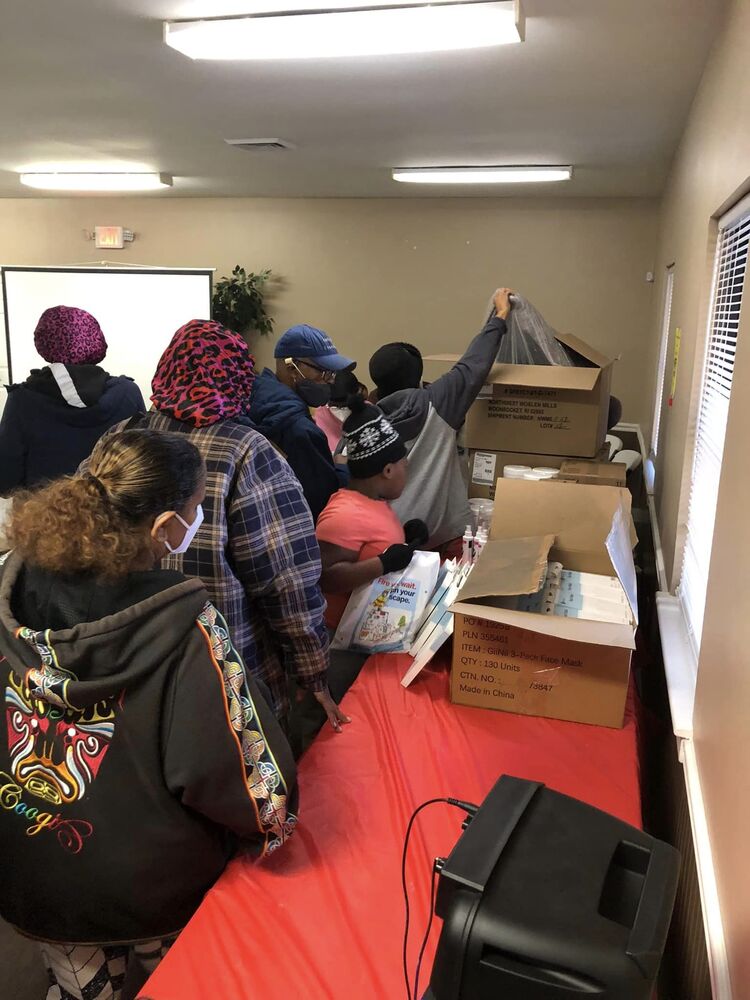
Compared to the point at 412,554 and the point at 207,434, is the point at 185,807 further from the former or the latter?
the point at 412,554

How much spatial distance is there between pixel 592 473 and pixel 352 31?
168 centimetres

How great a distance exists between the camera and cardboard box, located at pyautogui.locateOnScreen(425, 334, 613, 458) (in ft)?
9.05

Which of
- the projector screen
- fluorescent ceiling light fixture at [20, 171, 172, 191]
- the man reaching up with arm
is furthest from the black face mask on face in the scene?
the projector screen

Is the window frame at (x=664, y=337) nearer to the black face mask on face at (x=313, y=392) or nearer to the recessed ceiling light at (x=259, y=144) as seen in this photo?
the black face mask on face at (x=313, y=392)

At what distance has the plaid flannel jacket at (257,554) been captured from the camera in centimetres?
150

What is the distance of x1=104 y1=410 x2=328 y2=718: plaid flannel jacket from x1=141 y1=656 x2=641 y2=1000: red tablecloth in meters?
0.24

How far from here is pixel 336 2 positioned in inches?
73.9

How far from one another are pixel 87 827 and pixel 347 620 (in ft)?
3.39

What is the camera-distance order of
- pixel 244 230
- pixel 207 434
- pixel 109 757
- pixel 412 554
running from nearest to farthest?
1. pixel 109 757
2. pixel 207 434
3. pixel 412 554
4. pixel 244 230

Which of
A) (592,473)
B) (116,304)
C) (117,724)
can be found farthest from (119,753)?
(116,304)

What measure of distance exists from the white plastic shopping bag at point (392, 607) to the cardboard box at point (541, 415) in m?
1.00

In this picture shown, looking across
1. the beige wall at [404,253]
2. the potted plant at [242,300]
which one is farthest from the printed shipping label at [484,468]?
the potted plant at [242,300]

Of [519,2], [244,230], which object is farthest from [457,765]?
[244,230]

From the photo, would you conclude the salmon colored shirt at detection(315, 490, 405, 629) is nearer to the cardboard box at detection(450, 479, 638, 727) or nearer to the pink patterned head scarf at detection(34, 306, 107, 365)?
the cardboard box at detection(450, 479, 638, 727)
